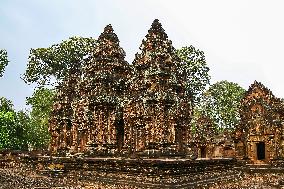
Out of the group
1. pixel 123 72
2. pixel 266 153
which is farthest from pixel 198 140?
pixel 123 72

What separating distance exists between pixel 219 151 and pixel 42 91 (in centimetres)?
2323

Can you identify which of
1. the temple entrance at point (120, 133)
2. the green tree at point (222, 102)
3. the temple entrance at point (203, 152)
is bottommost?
the temple entrance at point (203, 152)

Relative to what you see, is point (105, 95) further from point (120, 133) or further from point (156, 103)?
point (156, 103)

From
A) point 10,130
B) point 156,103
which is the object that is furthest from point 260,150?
point 10,130

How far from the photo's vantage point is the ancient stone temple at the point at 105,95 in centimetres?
1670

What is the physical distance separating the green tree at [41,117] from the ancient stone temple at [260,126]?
2317cm

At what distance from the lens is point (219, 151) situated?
87.9 ft

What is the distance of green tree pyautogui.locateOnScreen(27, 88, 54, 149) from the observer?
127 ft

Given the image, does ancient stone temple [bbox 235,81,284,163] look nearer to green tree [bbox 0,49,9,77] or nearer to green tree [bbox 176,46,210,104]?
green tree [bbox 176,46,210,104]

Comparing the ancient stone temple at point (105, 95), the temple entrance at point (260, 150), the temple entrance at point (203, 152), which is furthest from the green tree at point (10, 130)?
the temple entrance at point (260, 150)

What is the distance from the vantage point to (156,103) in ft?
45.5

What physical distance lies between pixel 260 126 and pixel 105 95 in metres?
13.5

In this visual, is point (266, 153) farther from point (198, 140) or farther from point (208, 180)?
point (208, 180)

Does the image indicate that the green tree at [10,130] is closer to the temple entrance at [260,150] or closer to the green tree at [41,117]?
the green tree at [41,117]
